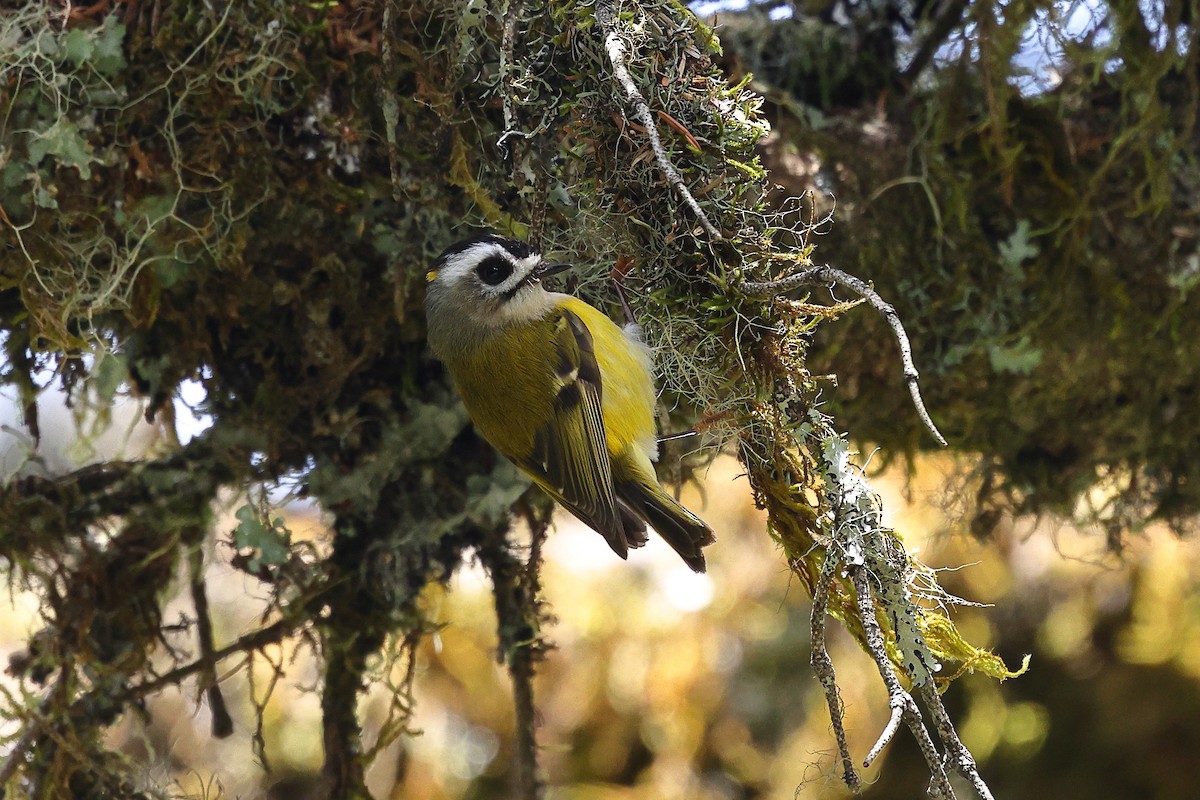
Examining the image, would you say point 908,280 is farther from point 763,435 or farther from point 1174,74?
point 763,435

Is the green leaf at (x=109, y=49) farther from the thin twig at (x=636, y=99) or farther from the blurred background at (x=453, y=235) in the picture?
the thin twig at (x=636, y=99)

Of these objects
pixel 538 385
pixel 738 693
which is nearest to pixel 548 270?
pixel 538 385

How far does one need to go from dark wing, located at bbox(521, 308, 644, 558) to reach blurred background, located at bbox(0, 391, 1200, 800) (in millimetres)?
1898

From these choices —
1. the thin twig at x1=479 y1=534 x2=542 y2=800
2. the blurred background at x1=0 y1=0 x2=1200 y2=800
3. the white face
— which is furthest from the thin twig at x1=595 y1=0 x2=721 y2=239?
the thin twig at x1=479 y1=534 x2=542 y2=800

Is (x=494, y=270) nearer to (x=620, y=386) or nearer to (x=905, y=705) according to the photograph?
(x=620, y=386)

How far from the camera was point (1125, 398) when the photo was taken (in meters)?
3.52

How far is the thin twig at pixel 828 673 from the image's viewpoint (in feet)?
5.02

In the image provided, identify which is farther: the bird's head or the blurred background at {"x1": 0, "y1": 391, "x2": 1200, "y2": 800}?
the blurred background at {"x1": 0, "y1": 391, "x2": 1200, "y2": 800}

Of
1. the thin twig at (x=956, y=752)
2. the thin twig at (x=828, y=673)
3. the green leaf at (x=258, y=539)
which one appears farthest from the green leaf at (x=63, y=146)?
the thin twig at (x=956, y=752)

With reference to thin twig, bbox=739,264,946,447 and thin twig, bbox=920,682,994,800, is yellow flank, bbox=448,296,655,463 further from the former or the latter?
thin twig, bbox=920,682,994,800

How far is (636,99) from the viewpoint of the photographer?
73.6 inches

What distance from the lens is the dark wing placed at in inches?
106

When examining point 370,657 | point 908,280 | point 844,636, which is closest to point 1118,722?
Result: point 844,636

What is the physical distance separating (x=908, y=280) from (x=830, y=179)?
35 centimetres
